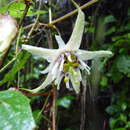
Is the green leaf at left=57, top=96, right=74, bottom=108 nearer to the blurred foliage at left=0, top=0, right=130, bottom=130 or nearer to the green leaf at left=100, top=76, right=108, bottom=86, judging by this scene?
the blurred foliage at left=0, top=0, right=130, bottom=130

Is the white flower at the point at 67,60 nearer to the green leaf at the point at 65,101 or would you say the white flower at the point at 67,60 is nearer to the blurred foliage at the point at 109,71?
the blurred foliage at the point at 109,71

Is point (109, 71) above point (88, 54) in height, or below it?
below

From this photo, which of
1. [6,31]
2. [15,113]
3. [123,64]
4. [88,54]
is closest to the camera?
[15,113]

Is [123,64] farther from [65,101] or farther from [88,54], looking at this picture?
[88,54]

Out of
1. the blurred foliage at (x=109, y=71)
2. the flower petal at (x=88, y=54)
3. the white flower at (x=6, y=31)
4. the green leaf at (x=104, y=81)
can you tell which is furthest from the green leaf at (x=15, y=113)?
the green leaf at (x=104, y=81)

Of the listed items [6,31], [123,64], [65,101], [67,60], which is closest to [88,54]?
[67,60]

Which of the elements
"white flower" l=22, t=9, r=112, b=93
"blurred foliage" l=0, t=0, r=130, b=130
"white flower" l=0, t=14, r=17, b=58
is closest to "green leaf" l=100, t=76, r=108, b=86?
"blurred foliage" l=0, t=0, r=130, b=130
